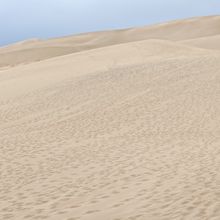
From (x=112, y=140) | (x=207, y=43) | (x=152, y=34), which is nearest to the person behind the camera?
(x=112, y=140)

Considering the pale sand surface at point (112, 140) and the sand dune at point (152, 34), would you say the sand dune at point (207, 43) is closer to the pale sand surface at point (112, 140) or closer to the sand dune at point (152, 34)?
the sand dune at point (152, 34)

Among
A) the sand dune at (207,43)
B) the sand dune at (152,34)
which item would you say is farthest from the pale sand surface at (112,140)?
the sand dune at (152,34)

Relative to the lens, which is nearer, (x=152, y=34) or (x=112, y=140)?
(x=112, y=140)

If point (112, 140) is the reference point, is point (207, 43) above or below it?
above

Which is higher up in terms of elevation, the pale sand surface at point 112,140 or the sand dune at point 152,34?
the sand dune at point 152,34

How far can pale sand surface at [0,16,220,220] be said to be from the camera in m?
6.91

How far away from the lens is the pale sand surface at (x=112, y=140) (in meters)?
6.91

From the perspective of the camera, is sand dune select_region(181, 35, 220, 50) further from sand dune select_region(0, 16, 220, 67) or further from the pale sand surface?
the pale sand surface

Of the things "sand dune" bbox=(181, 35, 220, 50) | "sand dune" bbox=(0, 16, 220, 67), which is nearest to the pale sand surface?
"sand dune" bbox=(181, 35, 220, 50)

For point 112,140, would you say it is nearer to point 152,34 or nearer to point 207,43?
point 207,43

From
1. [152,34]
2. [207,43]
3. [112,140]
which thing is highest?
[152,34]

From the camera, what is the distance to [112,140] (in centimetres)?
1169

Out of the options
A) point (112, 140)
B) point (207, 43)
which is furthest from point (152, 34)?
point (112, 140)

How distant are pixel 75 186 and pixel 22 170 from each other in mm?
1563
